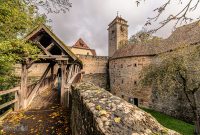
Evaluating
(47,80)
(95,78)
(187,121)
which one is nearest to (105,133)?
(47,80)

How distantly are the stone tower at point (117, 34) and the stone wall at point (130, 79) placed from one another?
797 centimetres

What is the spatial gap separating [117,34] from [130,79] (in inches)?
564

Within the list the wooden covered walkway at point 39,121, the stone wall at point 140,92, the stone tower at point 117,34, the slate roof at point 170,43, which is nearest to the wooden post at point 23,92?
the wooden covered walkway at point 39,121

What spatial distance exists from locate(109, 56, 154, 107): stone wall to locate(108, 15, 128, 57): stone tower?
7.97 meters

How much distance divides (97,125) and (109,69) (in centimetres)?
2814

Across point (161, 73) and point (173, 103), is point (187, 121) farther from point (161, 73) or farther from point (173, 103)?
point (161, 73)

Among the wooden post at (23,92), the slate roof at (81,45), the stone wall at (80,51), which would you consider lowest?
the wooden post at (23,92)

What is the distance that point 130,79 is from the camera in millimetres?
23203

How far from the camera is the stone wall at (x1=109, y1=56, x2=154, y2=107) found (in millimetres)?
20938

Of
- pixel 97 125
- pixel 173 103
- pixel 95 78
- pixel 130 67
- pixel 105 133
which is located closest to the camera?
pixel 105 133

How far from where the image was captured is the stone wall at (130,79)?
20938mm

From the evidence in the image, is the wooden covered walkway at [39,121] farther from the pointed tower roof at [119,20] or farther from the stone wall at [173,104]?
the pointed tower roof at [119,20]

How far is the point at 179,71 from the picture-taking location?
1173cm

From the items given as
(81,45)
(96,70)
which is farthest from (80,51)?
(96,70)
